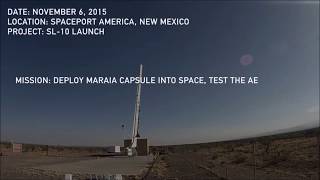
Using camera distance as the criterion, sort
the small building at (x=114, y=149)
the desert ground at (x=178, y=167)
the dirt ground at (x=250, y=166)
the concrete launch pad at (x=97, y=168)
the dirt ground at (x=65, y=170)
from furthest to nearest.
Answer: the small building at (x=114, y=149), the concrete launch pad at (x=97, y=168), the dirt ground at (x=250, y=166), the desert ground at (x=178, y=167), the dirt ground at (x=65, y=170)

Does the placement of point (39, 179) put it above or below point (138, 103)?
below

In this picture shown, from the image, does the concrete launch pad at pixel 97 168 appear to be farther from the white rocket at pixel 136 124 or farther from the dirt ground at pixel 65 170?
the white rocket at pixel 136 124

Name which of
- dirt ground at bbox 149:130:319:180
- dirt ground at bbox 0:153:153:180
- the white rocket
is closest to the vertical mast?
the white rocket

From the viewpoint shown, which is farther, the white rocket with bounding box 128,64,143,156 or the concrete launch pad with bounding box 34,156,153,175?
the white rocket with bounding box 128,64,143,156

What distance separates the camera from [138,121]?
188ft

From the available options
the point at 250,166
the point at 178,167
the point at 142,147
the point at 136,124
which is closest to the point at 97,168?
the point at 178,167

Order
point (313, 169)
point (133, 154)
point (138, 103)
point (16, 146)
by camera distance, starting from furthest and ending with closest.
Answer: point (16, 146) < point (138, 103) < point (133, 154) < point (313, 169)

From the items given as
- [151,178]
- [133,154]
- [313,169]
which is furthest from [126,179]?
[133,154]

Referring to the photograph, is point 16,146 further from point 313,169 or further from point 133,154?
point 313,169

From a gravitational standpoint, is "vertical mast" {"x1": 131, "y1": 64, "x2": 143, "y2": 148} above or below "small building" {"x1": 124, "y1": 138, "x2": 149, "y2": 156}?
above

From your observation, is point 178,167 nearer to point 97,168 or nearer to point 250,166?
point 97,168

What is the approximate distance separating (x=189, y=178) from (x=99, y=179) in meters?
6.39

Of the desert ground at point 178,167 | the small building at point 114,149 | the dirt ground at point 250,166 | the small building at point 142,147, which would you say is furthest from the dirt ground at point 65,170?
the small building at point 114,149

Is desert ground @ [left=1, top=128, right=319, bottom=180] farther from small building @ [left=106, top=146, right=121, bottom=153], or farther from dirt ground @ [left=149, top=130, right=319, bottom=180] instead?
small building @ [left=106, top=146, right=121, bottom=153]
